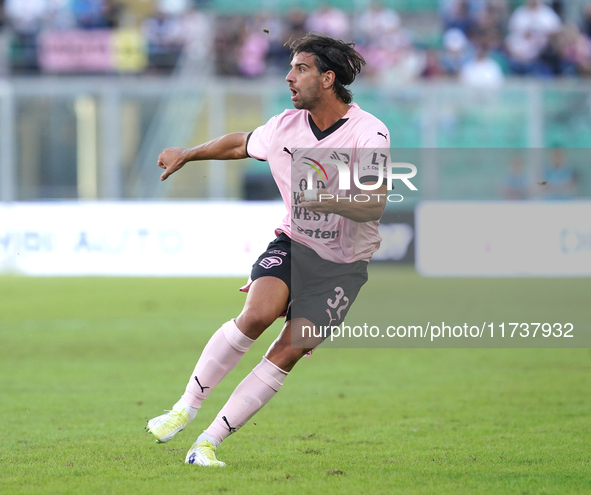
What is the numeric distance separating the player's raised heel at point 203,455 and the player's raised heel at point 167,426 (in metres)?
0.13

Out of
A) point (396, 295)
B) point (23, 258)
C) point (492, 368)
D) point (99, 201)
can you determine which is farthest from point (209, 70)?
point (492, 368)

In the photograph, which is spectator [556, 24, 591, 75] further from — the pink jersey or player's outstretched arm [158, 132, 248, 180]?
player's outstretched arm [158, 132, 248, 180]


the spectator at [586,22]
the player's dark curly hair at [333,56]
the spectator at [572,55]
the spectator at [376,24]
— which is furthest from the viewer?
the spectator at [586,22]

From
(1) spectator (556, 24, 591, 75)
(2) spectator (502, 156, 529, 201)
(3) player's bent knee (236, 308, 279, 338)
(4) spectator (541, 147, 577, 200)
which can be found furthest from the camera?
(1) spectator (556, 24, 591, 75)

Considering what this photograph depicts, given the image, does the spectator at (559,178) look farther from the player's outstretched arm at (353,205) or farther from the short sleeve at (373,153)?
the player's outstretched arm at (353,205)

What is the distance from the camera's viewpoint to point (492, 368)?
770cm

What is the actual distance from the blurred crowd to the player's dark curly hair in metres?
13.5

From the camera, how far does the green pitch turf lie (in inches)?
157

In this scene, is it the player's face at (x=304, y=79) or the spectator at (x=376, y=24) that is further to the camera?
the spectator at (x=376, y=24)

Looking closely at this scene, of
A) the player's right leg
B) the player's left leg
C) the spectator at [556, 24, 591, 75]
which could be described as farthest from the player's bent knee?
the spectator at [556, 24, 591, 75]

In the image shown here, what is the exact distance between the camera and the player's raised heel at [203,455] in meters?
4.14

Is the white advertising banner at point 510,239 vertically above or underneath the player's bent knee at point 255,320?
underneath

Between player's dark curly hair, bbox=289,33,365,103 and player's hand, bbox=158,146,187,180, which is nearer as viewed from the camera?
player's dark curly hair, bbox=289,33,365,103

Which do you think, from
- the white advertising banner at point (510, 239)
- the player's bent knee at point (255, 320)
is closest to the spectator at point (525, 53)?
the white advertising banner at point (510, 239)
